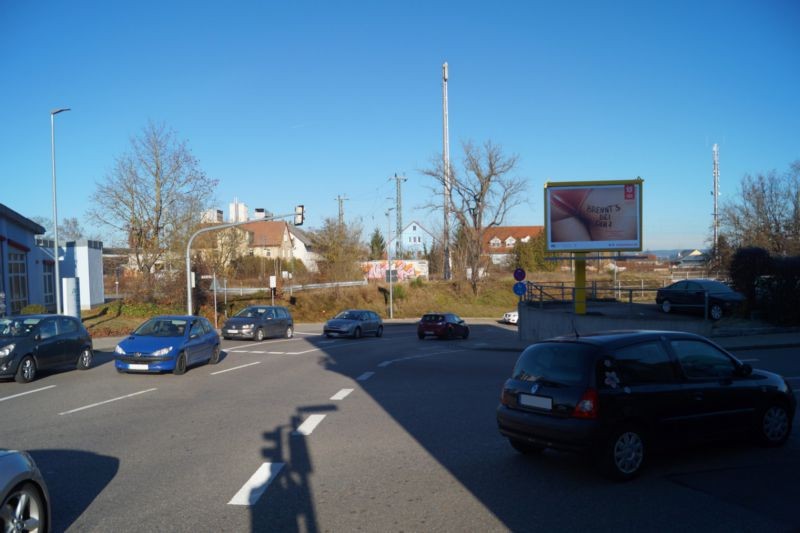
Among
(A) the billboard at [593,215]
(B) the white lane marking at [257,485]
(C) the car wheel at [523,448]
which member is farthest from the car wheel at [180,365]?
(A) the billboard at [593,215]

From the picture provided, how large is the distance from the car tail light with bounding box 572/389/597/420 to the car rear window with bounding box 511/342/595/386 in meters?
0.14

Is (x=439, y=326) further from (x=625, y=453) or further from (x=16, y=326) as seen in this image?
(x=625, y=453)

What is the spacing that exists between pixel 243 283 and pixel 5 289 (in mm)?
29899

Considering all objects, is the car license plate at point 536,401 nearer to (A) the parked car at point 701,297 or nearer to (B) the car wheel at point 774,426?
(B) the car wheel at point 774,426

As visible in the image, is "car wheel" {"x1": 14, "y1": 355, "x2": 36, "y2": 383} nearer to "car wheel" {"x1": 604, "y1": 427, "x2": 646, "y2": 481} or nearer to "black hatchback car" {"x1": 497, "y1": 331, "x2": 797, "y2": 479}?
"black hatchback car" {"x1": 497, "y1": 331, "x2": 797, "y2": 479}

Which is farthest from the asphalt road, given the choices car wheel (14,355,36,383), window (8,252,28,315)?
window (8,252,28,315)

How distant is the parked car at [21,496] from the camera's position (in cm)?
453

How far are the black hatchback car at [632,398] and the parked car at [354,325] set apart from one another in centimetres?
2468

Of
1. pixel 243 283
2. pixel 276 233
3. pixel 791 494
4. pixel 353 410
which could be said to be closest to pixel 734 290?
pixel 353 410

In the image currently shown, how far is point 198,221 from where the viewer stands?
42.1 meters

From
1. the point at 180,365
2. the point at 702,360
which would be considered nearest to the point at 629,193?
the point at 180,365

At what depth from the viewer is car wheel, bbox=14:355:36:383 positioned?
1450 centimetres

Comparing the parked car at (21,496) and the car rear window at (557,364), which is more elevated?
the car rear window at (557,364)

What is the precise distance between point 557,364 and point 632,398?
0.84 m
